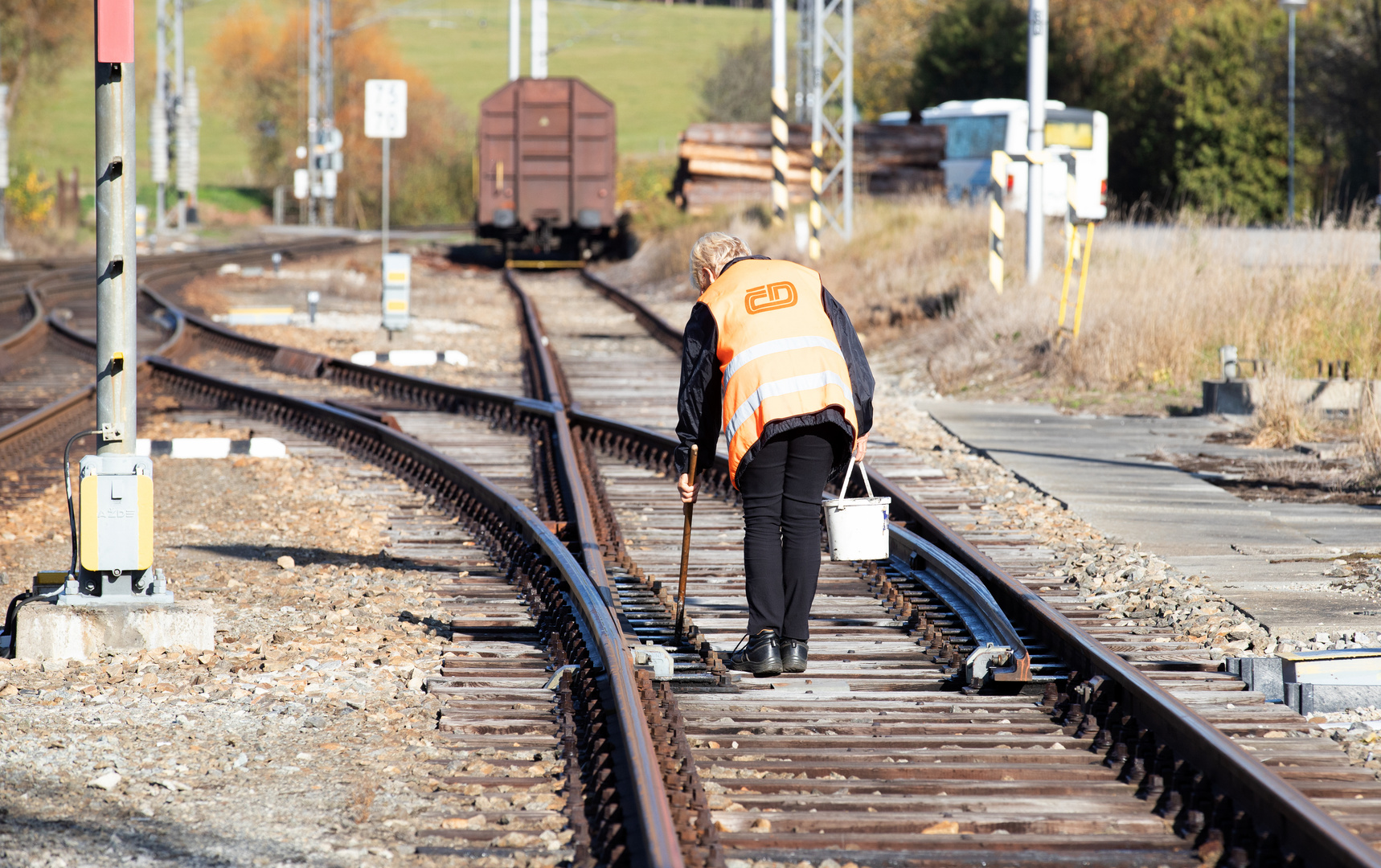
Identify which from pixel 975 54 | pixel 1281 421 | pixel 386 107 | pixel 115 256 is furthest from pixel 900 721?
pixel 975 54

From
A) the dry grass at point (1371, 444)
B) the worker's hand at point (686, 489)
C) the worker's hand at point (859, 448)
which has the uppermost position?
the worker's hand at point (859, 448)

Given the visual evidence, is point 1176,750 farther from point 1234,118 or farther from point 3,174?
point 1234,118

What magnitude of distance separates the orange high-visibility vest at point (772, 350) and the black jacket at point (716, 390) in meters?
0.03

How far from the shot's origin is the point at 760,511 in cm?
568

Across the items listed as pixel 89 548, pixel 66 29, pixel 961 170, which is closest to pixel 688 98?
pixel 66 29

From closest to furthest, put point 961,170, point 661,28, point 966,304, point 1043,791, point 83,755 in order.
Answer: point 1043,791, point 83,755, point 966,304, point 961,170, point 661,28

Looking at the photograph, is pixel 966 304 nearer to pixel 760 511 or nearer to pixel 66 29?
pixel 760 511

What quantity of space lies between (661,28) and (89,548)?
126 metres

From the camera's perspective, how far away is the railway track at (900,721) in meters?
4.04

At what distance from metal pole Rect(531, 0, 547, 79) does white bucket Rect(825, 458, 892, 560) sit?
3024cm

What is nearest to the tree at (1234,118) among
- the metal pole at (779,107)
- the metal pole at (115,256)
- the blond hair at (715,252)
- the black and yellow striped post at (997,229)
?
the metal pole at (779,107)

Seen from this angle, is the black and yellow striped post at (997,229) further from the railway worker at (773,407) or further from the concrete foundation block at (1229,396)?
the railway worker at (773,407)

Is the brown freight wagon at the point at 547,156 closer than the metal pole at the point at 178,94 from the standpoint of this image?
Yes

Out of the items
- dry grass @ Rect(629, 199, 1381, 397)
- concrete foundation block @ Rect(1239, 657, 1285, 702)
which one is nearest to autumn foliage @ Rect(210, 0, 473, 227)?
dry grass @ Rect(629, 199, 1381, 397)
